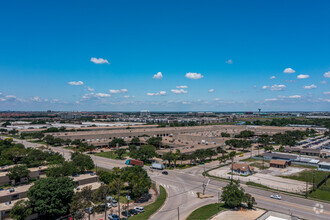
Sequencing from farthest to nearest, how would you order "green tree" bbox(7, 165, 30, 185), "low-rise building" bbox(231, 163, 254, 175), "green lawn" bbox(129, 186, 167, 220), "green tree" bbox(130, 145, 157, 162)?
"green tree" bbox(130, 145, 157, 162)
"low-rise building" bbox(231, 163, 254, 175)
"green tree" bbox(7, 165, 30, 185)
"green lawn" bbox(129, 186, 167, 220)

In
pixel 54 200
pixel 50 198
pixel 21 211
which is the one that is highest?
pixel 50 198

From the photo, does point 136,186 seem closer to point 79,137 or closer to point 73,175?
point 73,175

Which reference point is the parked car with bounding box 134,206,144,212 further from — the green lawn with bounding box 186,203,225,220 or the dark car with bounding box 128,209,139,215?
the green lawn with bounding box 186,203,225,220

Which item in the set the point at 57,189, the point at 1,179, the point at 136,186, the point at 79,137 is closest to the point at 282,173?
→ the point at 136,186

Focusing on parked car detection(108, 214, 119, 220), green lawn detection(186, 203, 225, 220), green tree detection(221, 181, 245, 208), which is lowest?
green lawn detection(186, 203, 225, 220)

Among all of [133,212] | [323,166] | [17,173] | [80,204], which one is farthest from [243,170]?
[17,173]

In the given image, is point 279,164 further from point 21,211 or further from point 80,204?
point 21,211

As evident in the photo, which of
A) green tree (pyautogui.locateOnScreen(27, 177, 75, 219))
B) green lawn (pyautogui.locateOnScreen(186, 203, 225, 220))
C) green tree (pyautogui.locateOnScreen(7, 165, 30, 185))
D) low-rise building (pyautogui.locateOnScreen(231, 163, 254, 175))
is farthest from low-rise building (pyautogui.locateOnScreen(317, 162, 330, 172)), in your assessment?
green tree (pyautogui.locateOnScreen(7, 165, 30, 185))
